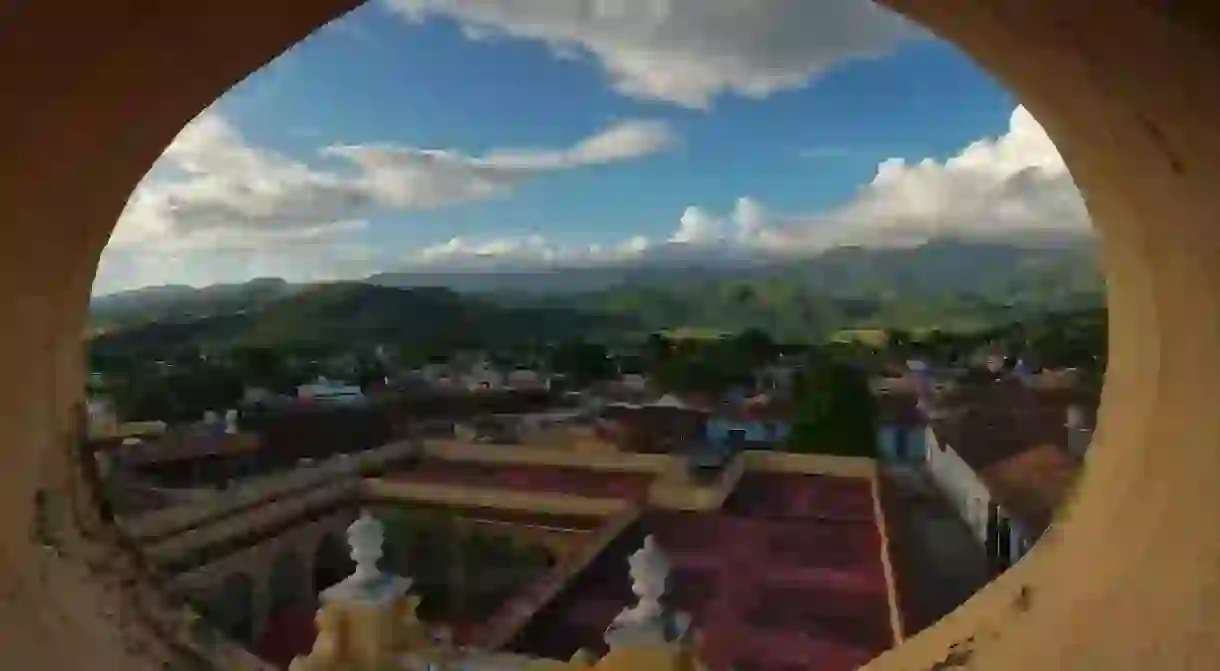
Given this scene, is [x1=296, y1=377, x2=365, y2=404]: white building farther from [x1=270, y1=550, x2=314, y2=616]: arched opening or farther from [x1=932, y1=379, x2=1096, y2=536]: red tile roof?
[x1=932, y1=379, x2=1096, y2=536]: red tile roof

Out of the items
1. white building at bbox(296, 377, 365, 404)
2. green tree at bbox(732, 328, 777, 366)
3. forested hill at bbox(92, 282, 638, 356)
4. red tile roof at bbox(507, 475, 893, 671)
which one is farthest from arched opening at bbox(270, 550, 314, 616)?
forested hill at bbox(92, 282, 638, 356)

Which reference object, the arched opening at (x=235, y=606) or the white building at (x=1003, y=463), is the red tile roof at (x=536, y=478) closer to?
the arched opening at (x=235, y=606)

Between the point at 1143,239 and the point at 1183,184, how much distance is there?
0.54ft

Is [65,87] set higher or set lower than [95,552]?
higher

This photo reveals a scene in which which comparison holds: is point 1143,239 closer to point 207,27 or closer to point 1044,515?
point 207,27

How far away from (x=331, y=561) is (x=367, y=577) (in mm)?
7631

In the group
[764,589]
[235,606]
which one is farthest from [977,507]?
[235,606]

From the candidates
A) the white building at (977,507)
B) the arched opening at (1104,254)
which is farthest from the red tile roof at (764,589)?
the arched opening at (1104,254)

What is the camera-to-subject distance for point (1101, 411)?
1.62 meters

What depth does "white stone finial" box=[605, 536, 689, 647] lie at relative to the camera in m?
1.91

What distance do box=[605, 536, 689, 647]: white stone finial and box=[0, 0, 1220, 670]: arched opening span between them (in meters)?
0.51

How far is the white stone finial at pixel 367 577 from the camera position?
89.0 inches

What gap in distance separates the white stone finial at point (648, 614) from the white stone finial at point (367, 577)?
63 cm

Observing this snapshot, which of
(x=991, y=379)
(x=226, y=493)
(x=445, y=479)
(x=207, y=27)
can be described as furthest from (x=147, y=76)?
(x=991, y=379)
